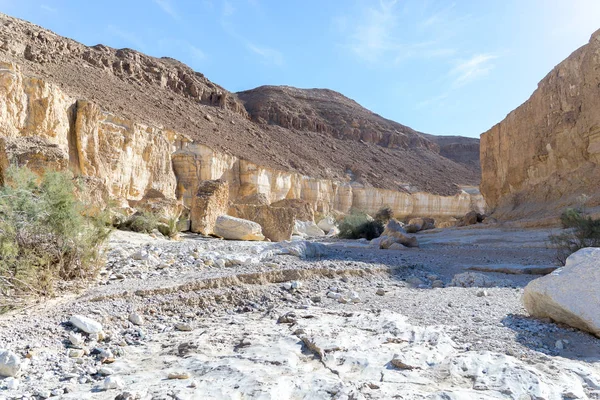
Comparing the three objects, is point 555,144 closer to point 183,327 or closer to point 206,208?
point 206,208

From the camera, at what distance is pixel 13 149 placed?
A: 10.2 m

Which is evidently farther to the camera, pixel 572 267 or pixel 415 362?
pixel 572 267

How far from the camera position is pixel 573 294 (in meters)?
3.60

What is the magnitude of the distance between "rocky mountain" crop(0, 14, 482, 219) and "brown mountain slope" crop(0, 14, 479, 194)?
0.16 metres

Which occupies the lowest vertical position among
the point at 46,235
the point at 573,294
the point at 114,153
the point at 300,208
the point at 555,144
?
the point at 573,294

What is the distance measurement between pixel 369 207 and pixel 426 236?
26379 millimetres

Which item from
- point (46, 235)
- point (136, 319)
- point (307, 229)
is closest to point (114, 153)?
point (307, 229)

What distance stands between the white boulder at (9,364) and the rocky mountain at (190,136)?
7.79 meters

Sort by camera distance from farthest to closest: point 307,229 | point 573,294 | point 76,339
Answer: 1. point 307,229
2. point 573,294
3. point 76,339

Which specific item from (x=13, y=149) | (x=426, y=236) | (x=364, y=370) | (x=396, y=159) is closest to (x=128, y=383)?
(x=364, y=370)

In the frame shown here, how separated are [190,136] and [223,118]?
41.4 ft

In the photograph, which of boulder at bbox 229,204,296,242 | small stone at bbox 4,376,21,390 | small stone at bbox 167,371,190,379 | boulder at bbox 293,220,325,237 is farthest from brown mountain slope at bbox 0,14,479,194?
small stone at bbox 167,371,190,379

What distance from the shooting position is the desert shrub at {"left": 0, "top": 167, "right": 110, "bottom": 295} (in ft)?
13.9

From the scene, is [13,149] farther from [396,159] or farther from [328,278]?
[396,159]
